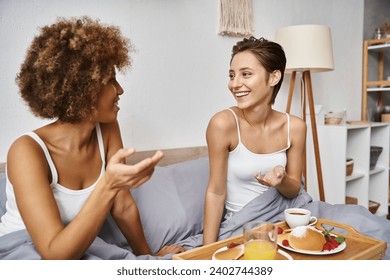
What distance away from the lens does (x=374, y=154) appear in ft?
8.02

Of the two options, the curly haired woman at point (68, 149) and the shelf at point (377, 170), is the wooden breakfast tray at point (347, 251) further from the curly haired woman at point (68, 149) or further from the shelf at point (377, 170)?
the shelf at point (377, 170)

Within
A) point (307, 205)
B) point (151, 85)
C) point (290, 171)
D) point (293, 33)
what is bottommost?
point (307, 205)

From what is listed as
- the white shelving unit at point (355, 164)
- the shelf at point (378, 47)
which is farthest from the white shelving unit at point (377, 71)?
the white shelving unit at point (355, 164)

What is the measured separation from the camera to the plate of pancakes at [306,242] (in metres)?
0.79

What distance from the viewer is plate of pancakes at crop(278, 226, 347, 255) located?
79cm

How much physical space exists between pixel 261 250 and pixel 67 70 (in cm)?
54

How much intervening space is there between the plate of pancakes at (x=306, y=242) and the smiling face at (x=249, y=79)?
466mm

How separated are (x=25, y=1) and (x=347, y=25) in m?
2.10

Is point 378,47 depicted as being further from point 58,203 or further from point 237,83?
point 58,203
